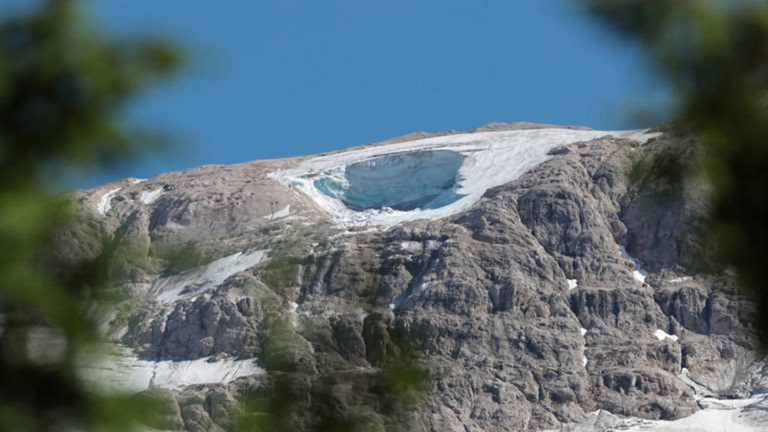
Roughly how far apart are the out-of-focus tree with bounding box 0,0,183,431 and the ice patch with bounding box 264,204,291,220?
12197 cm

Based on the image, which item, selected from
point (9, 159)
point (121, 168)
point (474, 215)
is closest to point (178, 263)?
point (121, 168)

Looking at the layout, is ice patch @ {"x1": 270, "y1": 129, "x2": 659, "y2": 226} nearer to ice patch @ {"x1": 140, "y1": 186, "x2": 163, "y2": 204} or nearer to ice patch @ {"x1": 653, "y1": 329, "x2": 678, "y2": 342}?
ice patch @ {"x1": 140, "y1": 186, "x2": 163, "y2": 204}

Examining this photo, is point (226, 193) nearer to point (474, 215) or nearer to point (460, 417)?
point (474, 215)

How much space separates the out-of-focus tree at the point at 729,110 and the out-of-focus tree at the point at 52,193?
977 millimetres

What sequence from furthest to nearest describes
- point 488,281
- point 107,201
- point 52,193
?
point 107,201 → point 488,281 → point 52,193

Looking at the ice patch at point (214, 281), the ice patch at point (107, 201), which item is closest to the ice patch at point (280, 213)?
the ice patch at point (214, 281)

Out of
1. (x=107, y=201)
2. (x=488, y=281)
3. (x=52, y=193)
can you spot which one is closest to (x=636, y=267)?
(x=488, y=281)

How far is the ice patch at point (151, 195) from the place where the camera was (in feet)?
431

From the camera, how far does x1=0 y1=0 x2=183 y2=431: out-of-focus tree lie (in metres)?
2.57

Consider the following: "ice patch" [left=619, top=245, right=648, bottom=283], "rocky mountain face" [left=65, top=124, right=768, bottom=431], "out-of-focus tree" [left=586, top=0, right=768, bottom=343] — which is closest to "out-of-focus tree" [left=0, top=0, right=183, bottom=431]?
"out-of-focus tree" [left=586, top=0, right=768, bottom=343]

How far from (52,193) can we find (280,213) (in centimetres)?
12305

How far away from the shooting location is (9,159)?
8.78ft

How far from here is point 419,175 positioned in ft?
412

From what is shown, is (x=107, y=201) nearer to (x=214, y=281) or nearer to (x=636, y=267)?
(x=214, y=281)
